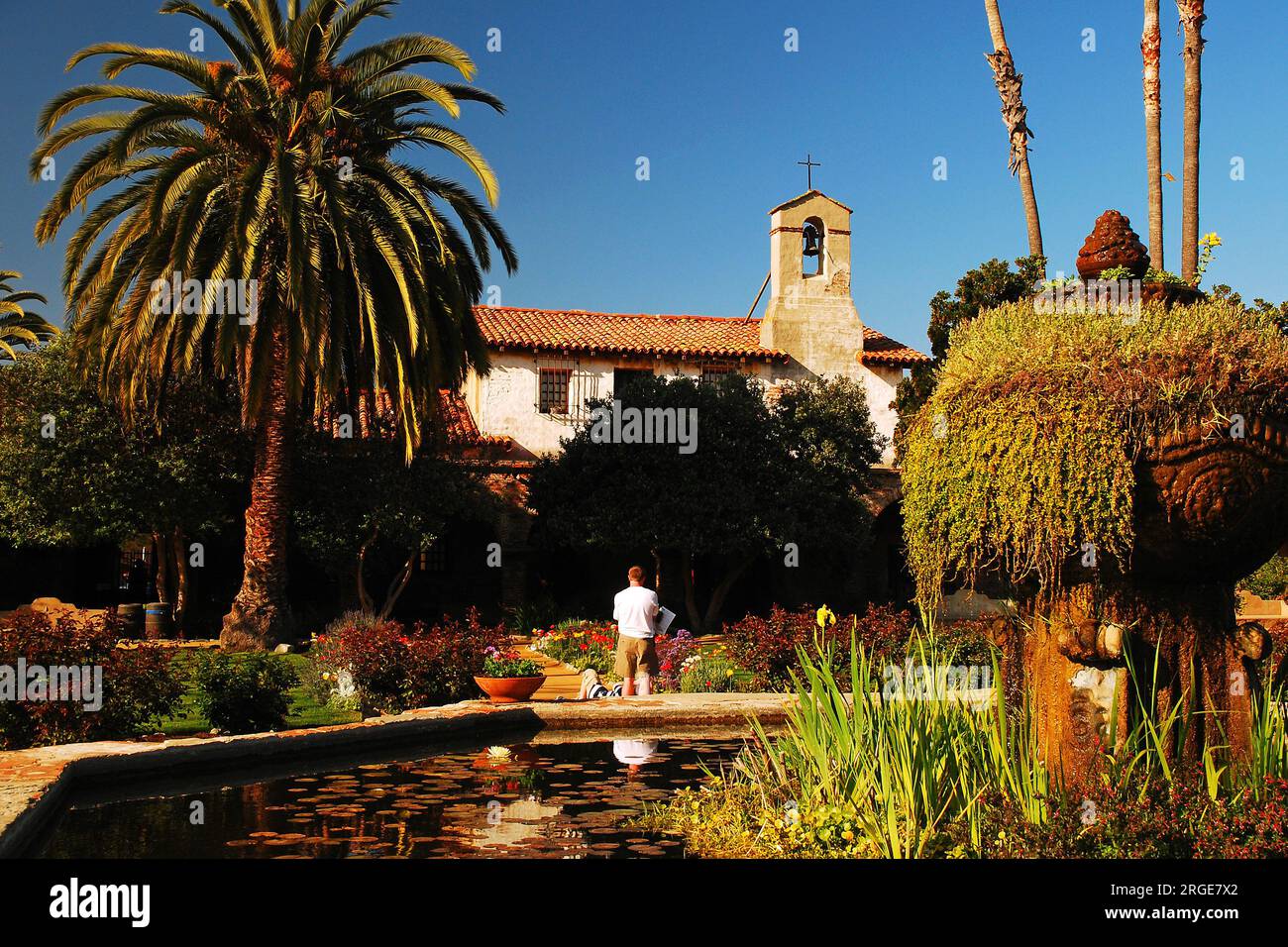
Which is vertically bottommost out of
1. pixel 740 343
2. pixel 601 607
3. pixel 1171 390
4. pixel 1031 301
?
pixel 601 607

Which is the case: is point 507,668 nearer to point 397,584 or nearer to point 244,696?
point 244,696

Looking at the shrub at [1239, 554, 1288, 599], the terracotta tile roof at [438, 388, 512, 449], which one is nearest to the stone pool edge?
the terracotta tile roof at [438, 388, 512, 449]

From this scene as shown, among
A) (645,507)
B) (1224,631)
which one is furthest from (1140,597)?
(645,507)

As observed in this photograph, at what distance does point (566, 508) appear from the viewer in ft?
78.0

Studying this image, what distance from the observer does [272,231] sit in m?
17.6

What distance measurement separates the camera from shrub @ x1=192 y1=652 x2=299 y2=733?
28.7ft

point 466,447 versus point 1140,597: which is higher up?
point 466,447

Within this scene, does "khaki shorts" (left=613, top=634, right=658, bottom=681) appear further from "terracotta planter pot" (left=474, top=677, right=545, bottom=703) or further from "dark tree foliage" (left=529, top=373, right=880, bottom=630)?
"dark tree foliage" (left=529, top=373, right=880, bottom=630)

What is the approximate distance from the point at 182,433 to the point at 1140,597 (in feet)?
62.0

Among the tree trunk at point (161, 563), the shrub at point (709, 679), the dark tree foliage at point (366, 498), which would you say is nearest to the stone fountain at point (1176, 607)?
the shrub at point (709, 679)

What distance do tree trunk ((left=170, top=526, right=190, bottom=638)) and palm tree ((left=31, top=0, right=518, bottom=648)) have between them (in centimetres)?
332
